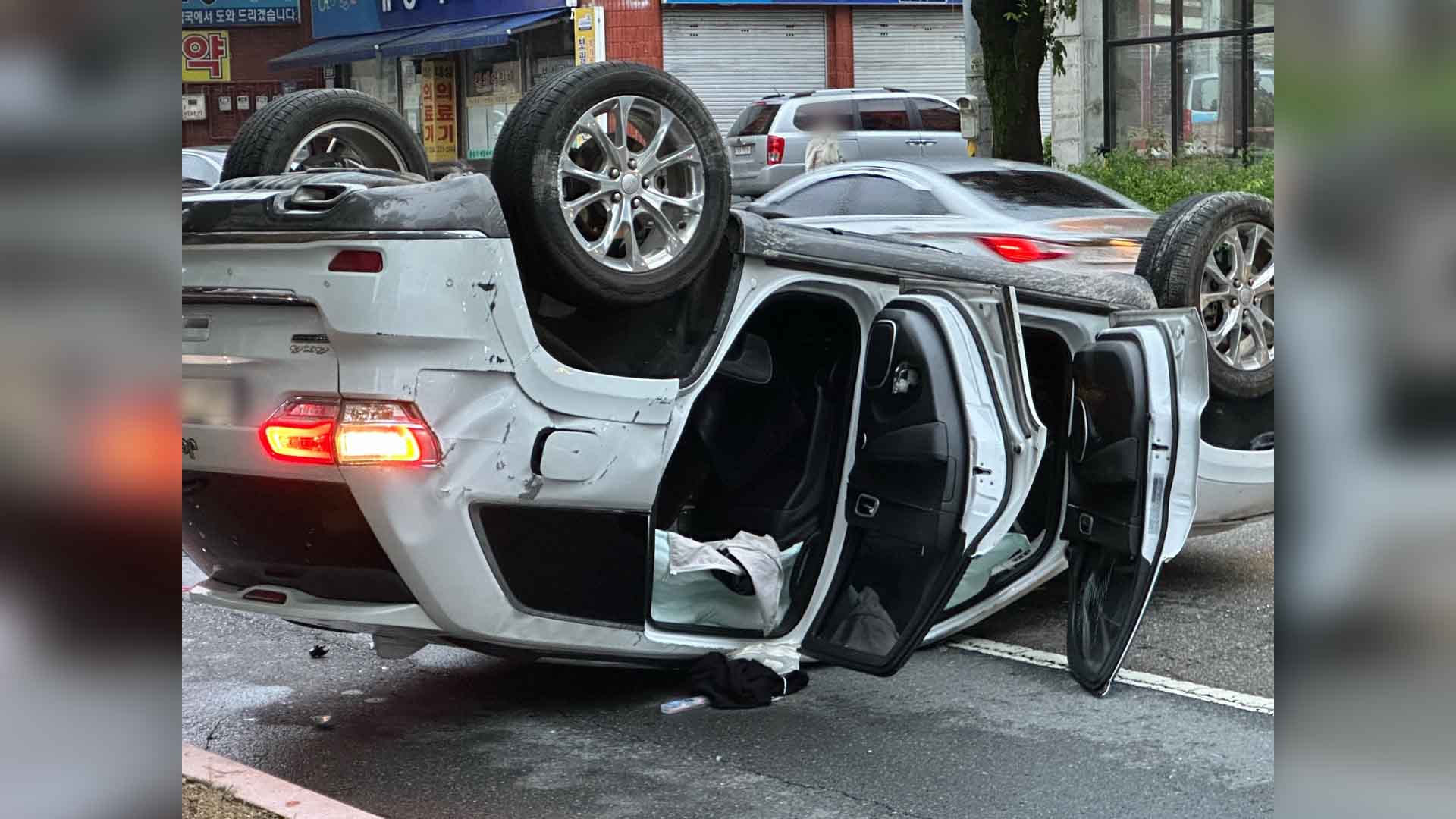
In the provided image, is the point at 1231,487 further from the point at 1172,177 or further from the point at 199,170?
the point at 1172,177

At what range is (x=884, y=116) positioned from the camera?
25.7 m

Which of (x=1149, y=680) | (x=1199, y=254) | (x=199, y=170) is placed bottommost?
(x=1149, y=680)

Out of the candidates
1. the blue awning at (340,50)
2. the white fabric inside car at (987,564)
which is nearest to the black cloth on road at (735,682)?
the white fabric inside car at (987,564)

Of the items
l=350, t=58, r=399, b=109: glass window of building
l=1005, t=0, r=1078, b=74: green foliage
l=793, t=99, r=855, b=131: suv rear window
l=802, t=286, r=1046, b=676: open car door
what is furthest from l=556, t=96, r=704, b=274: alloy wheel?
l=350, t=58, r=399, b=109: glass window of building

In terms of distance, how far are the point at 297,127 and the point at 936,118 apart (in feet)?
69.9

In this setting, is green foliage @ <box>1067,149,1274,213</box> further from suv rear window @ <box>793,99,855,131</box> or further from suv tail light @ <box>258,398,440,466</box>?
suv tail light @ <box>258,398,440,466</box>

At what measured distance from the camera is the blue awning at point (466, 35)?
31297 millimetres

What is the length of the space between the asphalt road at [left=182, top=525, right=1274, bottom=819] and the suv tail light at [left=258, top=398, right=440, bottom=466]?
1023 mm

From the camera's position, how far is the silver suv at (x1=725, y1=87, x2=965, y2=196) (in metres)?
24.6

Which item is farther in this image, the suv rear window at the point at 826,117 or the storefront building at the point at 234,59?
the storefront building at the point at 234,59

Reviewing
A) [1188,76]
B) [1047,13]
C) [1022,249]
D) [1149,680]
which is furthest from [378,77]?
[1149,680]

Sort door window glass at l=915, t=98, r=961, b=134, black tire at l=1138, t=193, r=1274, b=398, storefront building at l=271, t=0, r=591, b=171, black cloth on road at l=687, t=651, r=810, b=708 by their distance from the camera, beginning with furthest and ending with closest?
storefront building at l=271, t=0, r=591, b=171 → door window glass at l=915, t=98, r=961, b=134 → black tire at l=1138, t=193, r=1274, b=398 → black cloth on road at l=687, t=651, r=810, b=708

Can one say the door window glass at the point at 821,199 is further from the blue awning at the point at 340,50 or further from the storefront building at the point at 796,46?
the blue awning at the point at 340,50

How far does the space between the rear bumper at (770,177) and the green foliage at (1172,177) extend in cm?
552
